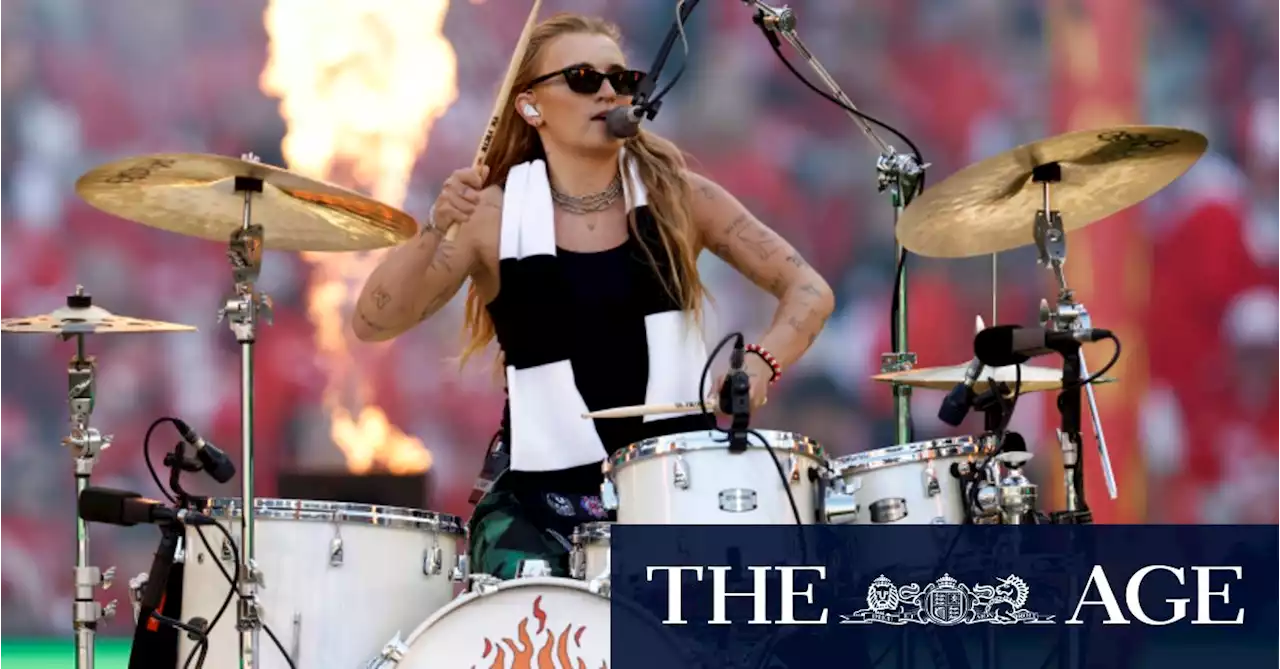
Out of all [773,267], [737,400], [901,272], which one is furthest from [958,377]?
[737,400]

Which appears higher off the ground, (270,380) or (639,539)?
(270,380)

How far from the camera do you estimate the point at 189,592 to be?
11.8 ft

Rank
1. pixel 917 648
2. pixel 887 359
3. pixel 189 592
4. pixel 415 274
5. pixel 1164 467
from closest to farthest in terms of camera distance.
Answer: pixel 917 648 → pixel 189 592 → pixel 415 274 → pixel 887 359 → pixel 1164 467

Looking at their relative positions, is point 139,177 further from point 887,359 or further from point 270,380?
point 270,380

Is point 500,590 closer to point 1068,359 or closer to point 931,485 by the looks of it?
point 931,485

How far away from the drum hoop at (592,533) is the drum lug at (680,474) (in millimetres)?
167

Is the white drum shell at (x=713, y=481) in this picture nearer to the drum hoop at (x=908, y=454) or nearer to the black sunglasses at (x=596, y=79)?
the drum hoop at (x=908, y=454)

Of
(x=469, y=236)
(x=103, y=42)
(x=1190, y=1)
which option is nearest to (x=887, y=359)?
(x=469, y=236)

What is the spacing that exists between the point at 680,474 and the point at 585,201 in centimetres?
105

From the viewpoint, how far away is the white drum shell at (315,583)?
346cm

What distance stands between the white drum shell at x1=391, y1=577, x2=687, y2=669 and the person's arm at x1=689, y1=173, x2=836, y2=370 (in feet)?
3.13

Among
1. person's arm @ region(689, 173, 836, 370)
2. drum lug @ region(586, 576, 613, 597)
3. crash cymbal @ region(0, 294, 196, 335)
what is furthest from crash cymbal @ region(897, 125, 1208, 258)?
crash cymbal @ region(0, 294, 196, 335)

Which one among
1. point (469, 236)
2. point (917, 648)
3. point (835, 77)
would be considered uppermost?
point (835, 77)

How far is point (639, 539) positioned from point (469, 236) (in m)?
1.13
